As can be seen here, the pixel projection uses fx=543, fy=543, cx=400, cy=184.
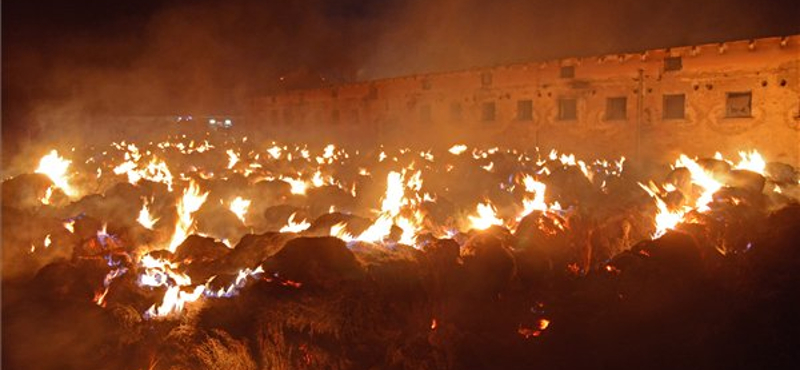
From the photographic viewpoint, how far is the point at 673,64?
21.9 meters

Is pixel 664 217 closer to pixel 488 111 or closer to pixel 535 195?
pixel 535 195

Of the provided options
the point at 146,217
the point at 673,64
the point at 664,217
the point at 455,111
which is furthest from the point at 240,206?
the point at 455,111

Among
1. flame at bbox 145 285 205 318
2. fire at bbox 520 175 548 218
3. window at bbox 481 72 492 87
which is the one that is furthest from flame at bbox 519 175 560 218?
window at bbox 481 72 492 87

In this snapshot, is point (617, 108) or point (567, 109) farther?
point (567, 109)

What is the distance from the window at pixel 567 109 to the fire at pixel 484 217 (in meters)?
16.7

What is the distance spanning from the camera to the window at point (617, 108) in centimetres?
2359

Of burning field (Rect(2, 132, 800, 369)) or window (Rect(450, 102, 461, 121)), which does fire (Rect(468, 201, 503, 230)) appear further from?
window (Rect(450, 102, 461, 121))

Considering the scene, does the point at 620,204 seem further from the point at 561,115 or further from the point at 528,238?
the point at 561,115

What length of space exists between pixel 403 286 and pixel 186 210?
20.0 ft

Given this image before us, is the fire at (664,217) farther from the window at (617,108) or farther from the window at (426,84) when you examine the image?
the window at (426,84)

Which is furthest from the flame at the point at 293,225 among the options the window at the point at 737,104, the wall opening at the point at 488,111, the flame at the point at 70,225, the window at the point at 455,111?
the window at the point at 455,111

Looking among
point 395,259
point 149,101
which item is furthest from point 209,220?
point 149,101

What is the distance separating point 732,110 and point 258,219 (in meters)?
19.9

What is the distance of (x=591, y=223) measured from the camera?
27.2ft
